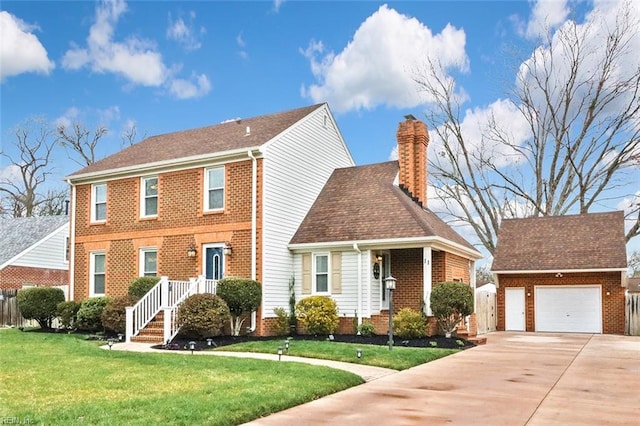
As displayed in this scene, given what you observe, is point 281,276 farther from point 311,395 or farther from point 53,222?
point 53,222

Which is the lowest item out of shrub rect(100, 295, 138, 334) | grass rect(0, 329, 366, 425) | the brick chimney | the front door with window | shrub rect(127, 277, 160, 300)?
grass rect(0, 329, 366, 425)

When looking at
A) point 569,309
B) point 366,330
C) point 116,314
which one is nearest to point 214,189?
point 116,314

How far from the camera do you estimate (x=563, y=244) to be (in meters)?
26.0

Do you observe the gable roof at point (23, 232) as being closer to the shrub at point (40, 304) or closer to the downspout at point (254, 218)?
the shrub at point (40, 304)

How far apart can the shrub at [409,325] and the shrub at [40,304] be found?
1180cm

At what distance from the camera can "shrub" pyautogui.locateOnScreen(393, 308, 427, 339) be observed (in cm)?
1734

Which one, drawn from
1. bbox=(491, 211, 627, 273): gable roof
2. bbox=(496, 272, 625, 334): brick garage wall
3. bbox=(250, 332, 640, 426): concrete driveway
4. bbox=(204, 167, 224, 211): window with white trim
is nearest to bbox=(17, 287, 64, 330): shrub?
bbox=(204, 167, 224, 211): window with white trim

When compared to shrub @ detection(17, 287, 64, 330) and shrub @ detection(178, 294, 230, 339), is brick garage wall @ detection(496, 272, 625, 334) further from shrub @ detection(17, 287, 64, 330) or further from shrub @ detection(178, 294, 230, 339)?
shrub @ detection(17, 287, 64, 330)

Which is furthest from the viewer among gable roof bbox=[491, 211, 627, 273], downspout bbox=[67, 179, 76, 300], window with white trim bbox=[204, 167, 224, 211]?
gable roof bbox=[491, 211, 627, 273]

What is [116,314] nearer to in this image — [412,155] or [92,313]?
[92,313]

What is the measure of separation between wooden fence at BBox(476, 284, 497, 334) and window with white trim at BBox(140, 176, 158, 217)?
42.0ft

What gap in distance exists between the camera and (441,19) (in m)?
22.8

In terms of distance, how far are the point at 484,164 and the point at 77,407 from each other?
31.3 meters

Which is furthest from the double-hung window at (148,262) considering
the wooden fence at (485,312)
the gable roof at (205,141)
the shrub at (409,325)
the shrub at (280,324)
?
the wooden fence at (485,312)
